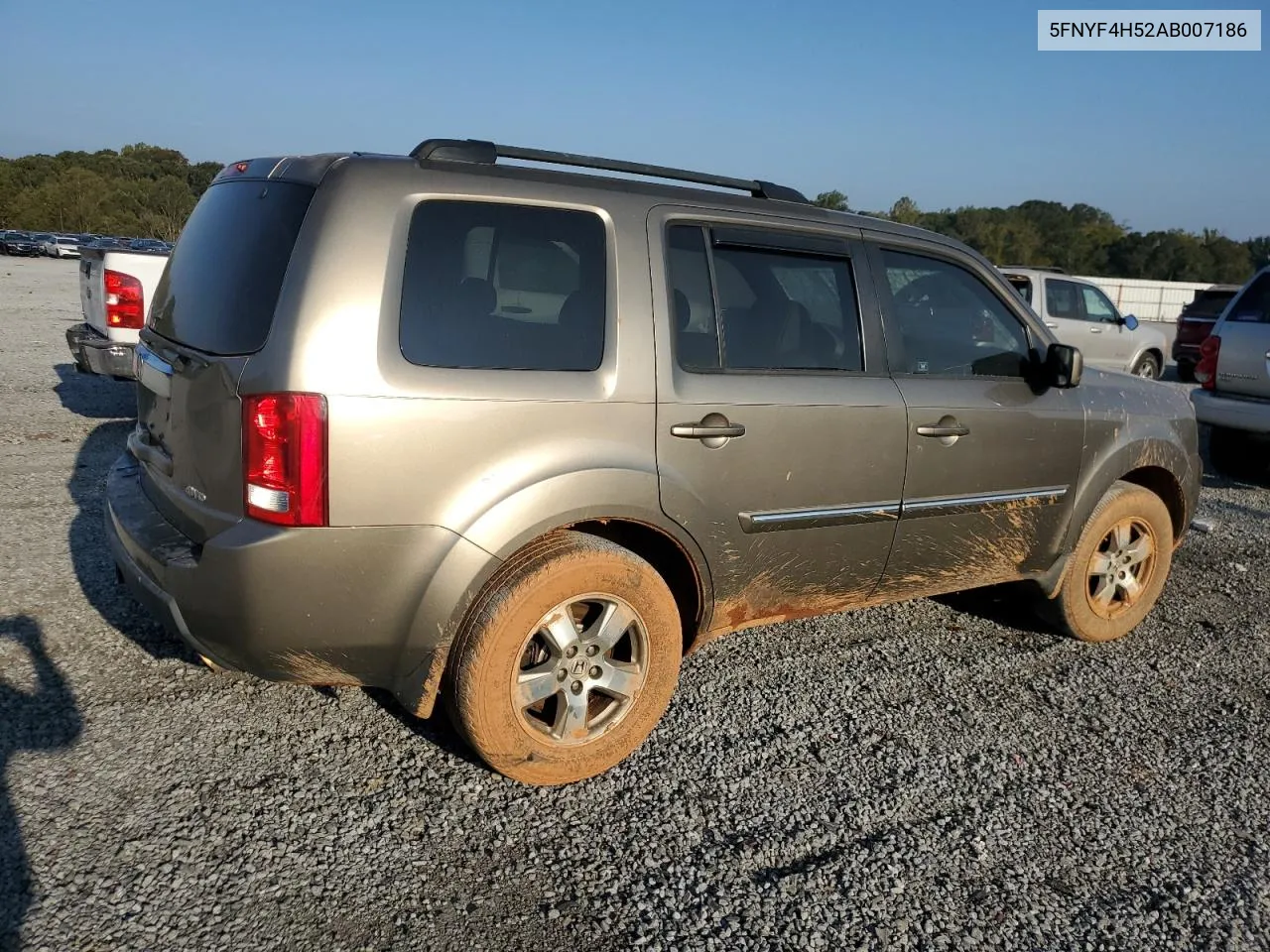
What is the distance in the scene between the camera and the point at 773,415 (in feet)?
11.1

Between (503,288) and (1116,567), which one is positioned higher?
(503,288)

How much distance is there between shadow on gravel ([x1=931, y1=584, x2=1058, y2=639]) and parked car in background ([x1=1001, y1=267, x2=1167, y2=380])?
873 centimetres

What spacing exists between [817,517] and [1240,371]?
614 centimetres

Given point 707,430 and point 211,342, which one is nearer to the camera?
point 211,342

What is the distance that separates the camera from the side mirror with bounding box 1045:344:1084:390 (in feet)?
13.3

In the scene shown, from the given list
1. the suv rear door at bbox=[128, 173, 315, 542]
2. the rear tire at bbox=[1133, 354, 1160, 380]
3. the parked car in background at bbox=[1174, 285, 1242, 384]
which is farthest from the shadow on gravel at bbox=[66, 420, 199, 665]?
the parked car in background at bbox=[1174, 285, 1242, 384]

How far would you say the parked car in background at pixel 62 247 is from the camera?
161 feet

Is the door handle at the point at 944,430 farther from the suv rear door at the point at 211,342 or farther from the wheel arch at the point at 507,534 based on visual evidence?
the suv rear door at the point at 211,342

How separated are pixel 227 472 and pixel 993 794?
266 centimetres

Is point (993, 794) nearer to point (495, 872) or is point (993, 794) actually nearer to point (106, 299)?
point (495, 872)

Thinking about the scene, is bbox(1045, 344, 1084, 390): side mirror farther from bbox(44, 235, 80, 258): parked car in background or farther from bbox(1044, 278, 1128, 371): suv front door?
bbox(44, 235, 80, 258): parked car in background

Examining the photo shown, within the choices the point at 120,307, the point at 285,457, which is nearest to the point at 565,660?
the point at 285,457

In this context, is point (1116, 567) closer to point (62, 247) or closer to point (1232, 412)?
point (1232, 412)

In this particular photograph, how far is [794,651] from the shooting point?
4.32 m
